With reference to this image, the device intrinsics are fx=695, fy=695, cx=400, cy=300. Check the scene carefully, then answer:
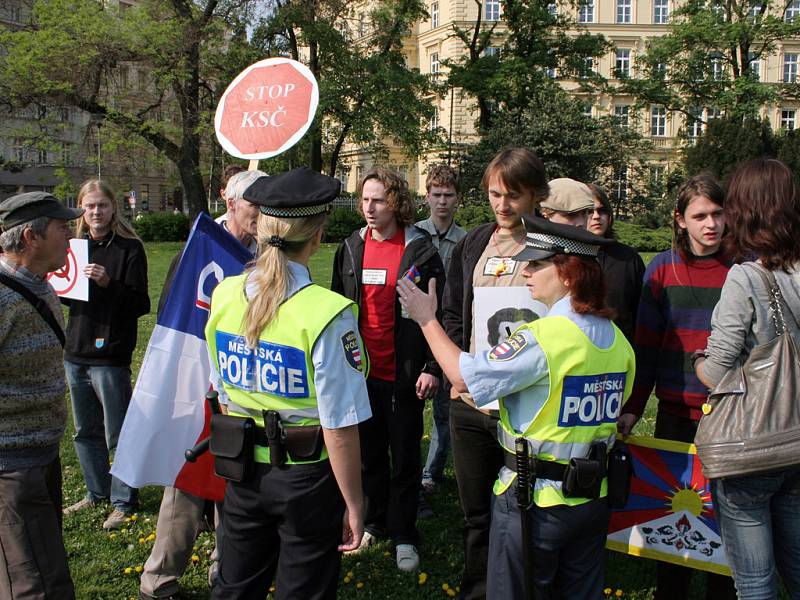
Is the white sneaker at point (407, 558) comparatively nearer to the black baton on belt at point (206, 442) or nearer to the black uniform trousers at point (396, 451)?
the black uniform trousers at point (396, 451)

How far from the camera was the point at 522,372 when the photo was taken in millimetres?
2340

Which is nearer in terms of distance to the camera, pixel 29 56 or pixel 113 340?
pixel 113 340

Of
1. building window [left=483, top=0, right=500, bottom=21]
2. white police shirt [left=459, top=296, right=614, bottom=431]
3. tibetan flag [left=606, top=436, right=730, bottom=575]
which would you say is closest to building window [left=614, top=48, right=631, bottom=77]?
building window [left=483, top=0, right=500, bottom=21]

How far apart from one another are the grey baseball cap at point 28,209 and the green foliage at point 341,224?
27119 mm

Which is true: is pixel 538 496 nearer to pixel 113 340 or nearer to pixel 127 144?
pixel 113 340

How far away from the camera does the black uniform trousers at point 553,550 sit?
7.98 ft

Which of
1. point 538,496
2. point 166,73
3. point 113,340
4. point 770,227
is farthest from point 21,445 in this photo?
point 166,73

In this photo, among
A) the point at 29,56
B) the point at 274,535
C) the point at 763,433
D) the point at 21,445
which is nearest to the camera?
the point at 763,433

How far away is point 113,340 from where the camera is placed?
450 cm

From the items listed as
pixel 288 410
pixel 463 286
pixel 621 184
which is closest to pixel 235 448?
pixel 288 410

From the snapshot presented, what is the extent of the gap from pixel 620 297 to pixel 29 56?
2651cm

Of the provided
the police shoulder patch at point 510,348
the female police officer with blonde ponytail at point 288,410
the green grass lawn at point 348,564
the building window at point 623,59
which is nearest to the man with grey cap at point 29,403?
the female police officer with blonde ponytail at point 288,410

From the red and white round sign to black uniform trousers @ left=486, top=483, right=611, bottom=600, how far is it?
2.13 m

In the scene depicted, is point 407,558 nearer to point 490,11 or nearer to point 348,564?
point 348,564
